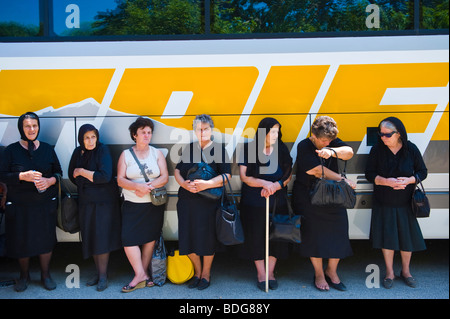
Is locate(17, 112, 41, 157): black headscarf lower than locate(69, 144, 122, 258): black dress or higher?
higher

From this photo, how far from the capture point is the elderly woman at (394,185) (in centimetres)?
361

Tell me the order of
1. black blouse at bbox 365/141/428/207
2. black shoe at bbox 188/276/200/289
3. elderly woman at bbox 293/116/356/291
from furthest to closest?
black shoe at bbox 188/276/200/289 → black blouse at bbox 365/141/428/207 → elderly woman at bbox 293/116/356/291

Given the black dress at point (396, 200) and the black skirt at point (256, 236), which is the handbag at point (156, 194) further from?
the black dress at point (396, 200)

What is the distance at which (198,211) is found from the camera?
372 centimetres

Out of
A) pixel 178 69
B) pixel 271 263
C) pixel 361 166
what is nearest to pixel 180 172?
pixel 178 69

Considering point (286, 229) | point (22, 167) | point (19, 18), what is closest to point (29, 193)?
point (22, 167)

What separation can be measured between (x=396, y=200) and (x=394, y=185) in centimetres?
18

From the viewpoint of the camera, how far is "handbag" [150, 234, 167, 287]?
386cm

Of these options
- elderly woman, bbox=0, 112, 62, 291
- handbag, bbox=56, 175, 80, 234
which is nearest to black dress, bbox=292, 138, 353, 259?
handbag, bbox=56, 175, 80, 234

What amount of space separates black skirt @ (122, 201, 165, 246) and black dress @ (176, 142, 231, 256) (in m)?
0.32

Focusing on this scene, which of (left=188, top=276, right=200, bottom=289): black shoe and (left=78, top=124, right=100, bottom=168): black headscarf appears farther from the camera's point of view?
(left=188, top=276, right=200, bottom=289): black shoe

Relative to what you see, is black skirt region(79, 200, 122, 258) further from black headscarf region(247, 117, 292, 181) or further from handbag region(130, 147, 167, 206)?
black headscarf region(247, 117, 292, 181)

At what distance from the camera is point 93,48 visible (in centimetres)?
382

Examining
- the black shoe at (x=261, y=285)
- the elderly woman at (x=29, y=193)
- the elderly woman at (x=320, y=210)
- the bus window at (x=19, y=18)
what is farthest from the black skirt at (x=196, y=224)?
the bus window at (x=19, y=18)
